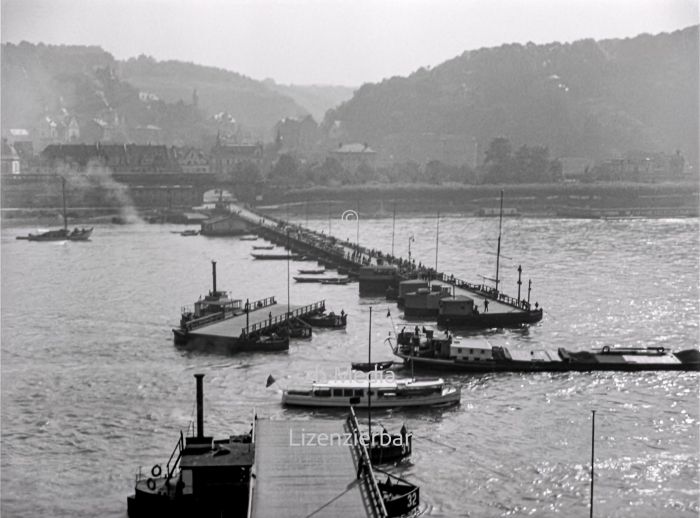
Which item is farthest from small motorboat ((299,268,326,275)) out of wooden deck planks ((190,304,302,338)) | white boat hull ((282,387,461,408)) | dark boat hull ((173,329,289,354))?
white boat hull ((282,387,461,408))

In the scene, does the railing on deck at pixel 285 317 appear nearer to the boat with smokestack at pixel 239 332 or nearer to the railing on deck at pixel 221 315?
the boat with smokestack at pixel 239 332

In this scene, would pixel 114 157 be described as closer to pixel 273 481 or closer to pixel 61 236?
pixel 61 236

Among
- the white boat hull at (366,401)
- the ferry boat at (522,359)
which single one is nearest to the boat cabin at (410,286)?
the ferry boat at (522,359)

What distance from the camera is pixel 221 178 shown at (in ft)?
408

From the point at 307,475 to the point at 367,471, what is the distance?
103cm

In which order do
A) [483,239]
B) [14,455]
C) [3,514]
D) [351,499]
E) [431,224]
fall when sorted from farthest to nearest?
[431,224], [483,239], [14,455], [3,514], [351,499]

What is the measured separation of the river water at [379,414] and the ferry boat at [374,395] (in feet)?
1.23

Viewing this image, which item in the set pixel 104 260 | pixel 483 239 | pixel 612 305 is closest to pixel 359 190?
pixel 483 239

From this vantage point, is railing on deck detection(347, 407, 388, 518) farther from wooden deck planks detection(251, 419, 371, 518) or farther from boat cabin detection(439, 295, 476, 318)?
boat cabin detection(439, 295, 476, 318)

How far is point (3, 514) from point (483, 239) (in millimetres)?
58639

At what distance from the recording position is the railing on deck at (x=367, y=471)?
18.2 meters

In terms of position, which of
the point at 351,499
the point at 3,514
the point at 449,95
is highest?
the point at 449,95

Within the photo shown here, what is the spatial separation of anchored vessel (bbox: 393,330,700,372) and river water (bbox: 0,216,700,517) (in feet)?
1.70

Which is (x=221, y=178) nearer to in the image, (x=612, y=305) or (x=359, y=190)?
(x=359, y=190)
